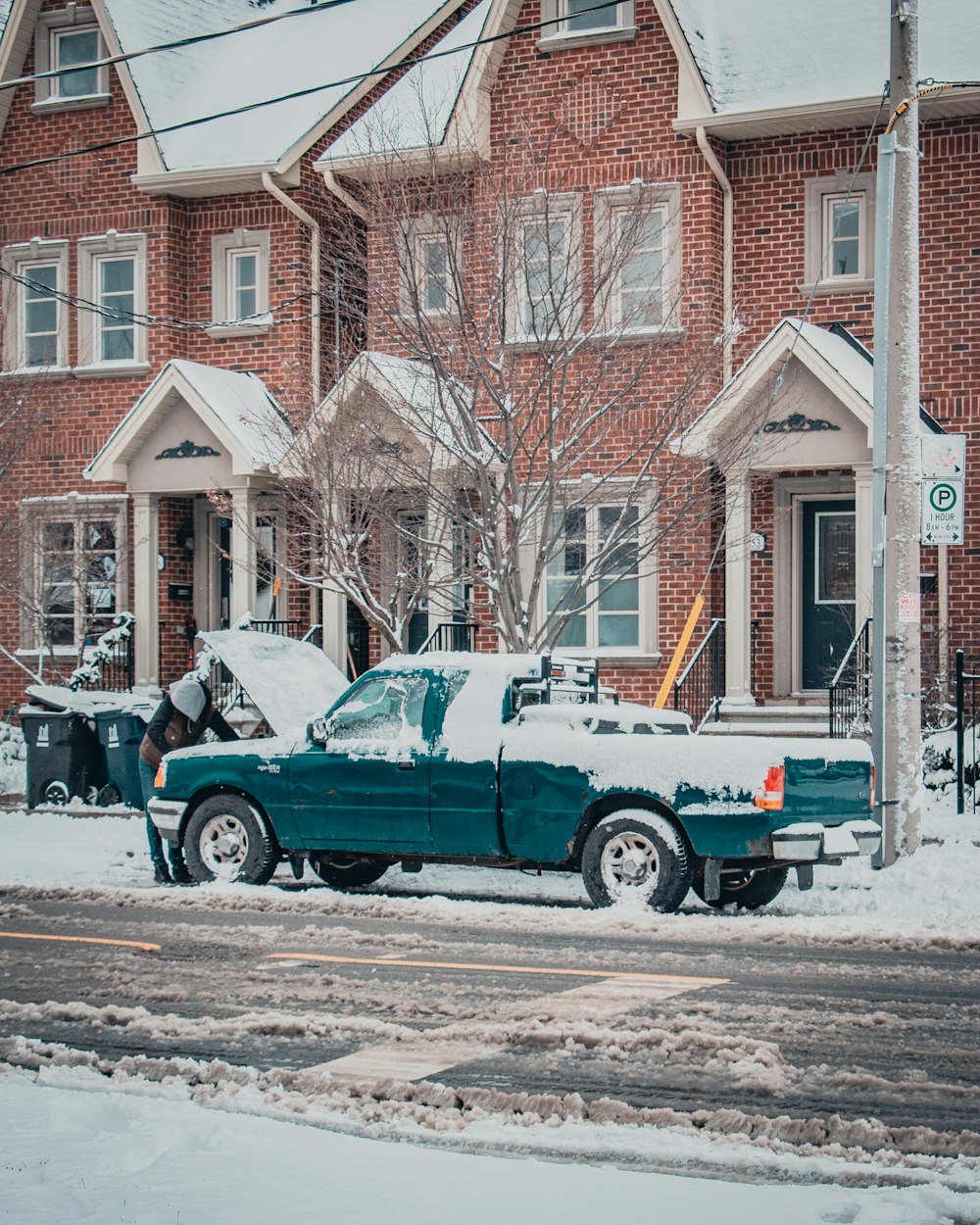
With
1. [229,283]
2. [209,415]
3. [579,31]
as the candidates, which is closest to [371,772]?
[209,415]

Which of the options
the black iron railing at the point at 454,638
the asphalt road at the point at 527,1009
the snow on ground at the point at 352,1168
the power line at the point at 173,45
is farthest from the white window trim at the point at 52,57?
the snow on ground at the point at 352,1168

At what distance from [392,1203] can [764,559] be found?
615 inches

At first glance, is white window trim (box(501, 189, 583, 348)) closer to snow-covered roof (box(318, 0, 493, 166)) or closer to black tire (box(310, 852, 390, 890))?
snow-covered roof (box(318, 0, 493, 166))

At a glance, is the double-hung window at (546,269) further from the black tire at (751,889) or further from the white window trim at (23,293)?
the white window trim at (23,293)

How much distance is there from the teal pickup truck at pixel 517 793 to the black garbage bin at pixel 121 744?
5.50m

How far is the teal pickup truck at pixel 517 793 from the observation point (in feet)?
35.8

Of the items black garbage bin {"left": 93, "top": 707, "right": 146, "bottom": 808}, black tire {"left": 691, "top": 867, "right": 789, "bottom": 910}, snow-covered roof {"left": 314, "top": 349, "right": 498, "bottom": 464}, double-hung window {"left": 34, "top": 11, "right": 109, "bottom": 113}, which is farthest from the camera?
double-hung window {"left": 34, "top": 11, "right": 109, "bottom": 113}

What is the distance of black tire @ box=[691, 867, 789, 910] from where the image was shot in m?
11.6

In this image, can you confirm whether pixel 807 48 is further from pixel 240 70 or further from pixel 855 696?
pixel 240 70

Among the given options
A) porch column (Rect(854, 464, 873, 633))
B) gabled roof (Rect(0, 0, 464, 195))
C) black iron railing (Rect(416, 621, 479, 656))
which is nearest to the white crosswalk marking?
porch column (Rect(854, 464, 873, 633))

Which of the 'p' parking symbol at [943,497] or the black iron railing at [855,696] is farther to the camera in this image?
the black iron railing at [855,696]

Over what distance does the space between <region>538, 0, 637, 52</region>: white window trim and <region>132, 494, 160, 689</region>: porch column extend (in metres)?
7.63

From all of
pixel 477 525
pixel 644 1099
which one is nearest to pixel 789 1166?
pixel 644 1099

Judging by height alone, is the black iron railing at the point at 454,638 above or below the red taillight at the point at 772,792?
above
